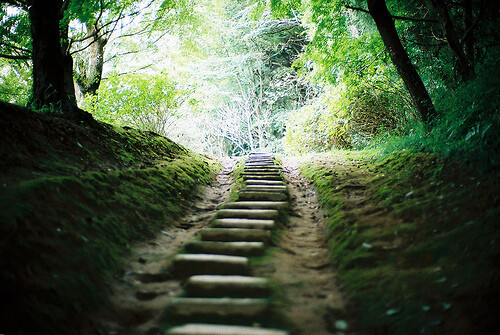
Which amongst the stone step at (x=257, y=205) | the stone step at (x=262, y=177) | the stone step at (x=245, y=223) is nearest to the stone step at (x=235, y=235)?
the stone step at (x=245, y=223)

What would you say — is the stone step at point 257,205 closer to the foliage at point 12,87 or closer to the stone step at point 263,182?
the stone step at point 263,182

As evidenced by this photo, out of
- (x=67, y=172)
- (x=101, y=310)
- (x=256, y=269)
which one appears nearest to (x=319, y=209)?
(x=256, y=269)

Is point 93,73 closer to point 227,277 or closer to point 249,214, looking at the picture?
point 249,214

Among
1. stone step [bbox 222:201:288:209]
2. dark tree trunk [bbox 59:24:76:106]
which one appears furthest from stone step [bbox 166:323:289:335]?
dark tree trunk [bbox 59:24:76:106]

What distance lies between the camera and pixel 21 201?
9.37 feet

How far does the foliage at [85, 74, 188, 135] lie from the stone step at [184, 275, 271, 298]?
772cm

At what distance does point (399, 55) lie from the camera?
619 cm

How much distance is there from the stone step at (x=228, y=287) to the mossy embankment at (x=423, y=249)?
92cm

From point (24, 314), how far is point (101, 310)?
62cm

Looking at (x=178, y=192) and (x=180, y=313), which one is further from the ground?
(x=178, y=192)

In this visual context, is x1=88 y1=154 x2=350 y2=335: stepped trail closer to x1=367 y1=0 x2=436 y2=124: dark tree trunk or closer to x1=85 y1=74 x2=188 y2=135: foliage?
x1=367 y1=0 x2=436 y2=124: dark tree trunk

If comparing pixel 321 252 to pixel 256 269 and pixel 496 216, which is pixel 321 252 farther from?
pixel 496 216

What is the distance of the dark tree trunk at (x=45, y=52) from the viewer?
5645 mm

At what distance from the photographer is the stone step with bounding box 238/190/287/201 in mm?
5714
